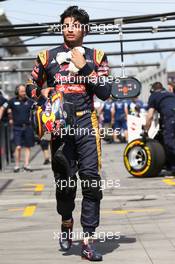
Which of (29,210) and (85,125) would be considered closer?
(85,125)

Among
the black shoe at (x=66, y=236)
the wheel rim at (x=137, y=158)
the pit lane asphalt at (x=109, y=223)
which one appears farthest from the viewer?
the wheel rim at (x=137, y=158)

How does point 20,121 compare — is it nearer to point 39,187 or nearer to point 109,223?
point 39,187

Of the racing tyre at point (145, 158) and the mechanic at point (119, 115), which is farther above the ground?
the mechanic at point (119, 115)

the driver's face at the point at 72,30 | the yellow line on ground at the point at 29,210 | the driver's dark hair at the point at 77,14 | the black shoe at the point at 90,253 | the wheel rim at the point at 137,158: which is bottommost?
the yellow line on ground at the point at 29,210

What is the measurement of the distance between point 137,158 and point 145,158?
0.23 metres

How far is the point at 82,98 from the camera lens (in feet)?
→ 20.5

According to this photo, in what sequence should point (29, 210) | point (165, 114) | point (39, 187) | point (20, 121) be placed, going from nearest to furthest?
point (29, 210) < point (39, 187) < point (165, 114) < point (20, 121)

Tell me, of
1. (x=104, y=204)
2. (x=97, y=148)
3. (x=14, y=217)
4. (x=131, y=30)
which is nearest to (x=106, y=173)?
(x=131, y=30)

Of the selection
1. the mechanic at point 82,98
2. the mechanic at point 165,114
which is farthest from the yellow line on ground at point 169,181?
the mechanic at point 82,98

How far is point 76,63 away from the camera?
6.11 metres

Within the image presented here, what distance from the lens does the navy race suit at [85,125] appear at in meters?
6.18

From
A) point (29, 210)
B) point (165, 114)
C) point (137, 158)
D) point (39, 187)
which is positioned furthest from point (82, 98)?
point (165, 114)

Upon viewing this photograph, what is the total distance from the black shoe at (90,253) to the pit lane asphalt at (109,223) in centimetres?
7

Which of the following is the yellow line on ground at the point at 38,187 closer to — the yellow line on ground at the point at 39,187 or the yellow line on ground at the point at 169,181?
the yellow line on ground at the point at 39,187
